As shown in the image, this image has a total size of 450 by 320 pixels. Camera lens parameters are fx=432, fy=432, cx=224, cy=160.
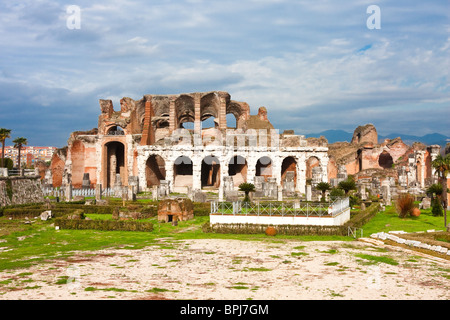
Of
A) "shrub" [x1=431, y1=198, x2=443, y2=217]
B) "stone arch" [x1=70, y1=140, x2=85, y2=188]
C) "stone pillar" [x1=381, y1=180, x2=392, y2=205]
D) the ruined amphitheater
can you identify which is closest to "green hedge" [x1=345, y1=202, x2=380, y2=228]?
"shrub" [x1=431, y1=198, x2=443, y2=217]

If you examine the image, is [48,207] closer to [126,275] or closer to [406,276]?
[126,275]

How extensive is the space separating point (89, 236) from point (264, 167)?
36.8m

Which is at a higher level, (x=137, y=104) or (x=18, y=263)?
(x=137, y=104)

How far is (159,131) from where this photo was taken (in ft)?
196

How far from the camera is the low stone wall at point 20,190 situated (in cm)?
3591

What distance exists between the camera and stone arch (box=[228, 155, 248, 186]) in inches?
2173

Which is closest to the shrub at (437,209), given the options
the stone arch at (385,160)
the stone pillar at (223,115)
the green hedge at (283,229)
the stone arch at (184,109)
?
the green hedge at (283,229)

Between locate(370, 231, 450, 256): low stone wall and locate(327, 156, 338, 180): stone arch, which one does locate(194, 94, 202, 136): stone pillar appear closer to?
locate(327, 156, 338, 180): stone arch

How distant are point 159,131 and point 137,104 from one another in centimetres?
471

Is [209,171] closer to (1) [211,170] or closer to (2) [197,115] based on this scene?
(1) [211,170]

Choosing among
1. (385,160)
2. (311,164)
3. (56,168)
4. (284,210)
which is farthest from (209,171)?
(284,210)
